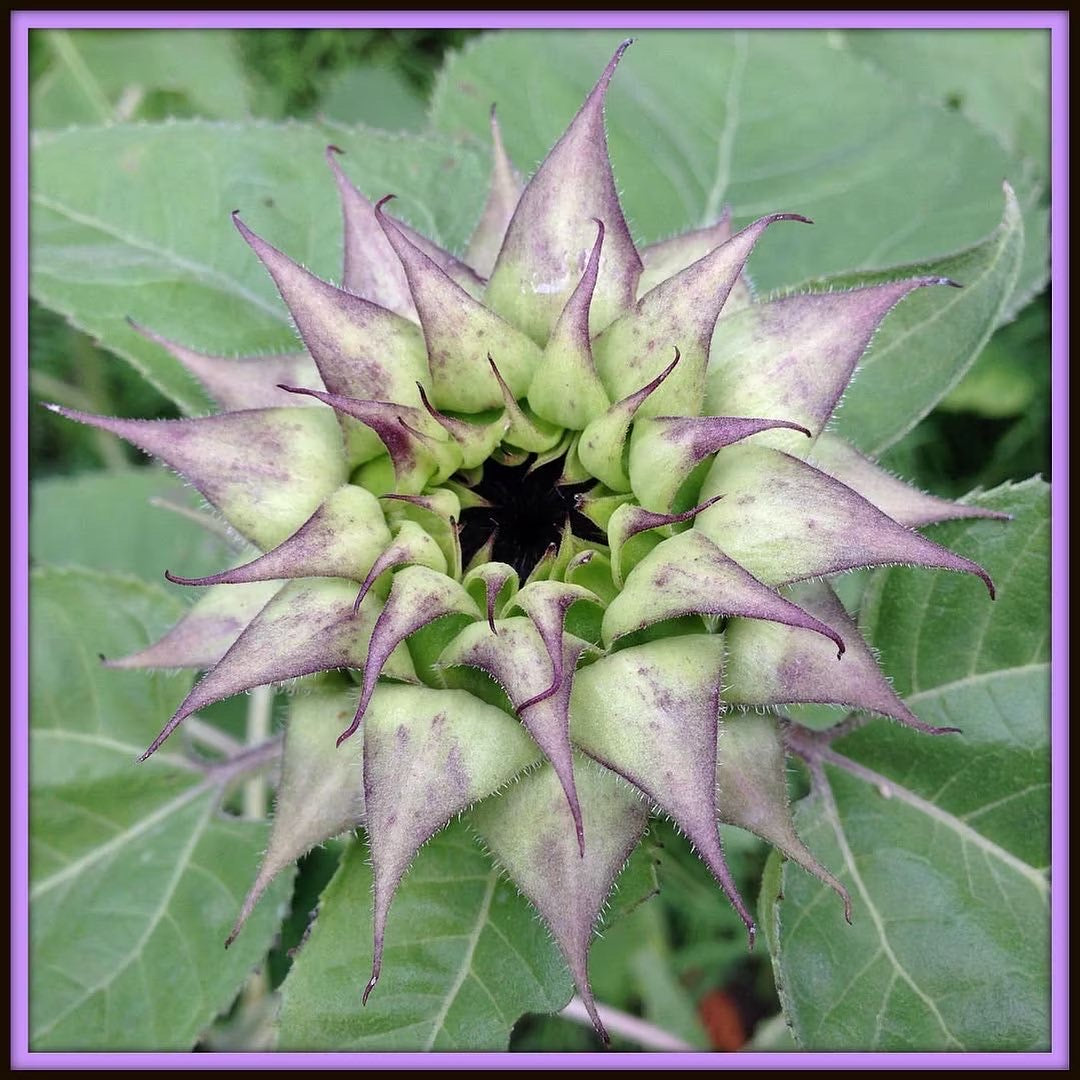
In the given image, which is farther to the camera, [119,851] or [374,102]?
[374,102]

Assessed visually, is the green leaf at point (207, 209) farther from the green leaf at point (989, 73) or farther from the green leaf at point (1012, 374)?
the green leaf at point (1012, 374)

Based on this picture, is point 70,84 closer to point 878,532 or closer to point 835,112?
point 835,112

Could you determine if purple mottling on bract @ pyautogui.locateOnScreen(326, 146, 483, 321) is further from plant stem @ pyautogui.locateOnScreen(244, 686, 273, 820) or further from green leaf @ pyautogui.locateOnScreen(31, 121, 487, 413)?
plant stem @ pyautogui.locateOnScreen(244, 686, 273, 820)

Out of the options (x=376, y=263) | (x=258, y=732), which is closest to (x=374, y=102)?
(x=258, y=732)

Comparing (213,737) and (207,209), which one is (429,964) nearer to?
(213,737)

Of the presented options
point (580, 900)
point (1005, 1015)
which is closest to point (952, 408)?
point (1005, 1015)

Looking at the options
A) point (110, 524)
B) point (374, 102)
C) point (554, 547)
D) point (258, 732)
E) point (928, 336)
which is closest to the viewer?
point (554, 547)

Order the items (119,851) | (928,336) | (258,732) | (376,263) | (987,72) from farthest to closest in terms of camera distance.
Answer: (987,72), (258,732), (119,851), (928,336), (376,263)
